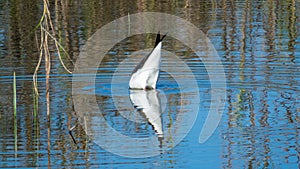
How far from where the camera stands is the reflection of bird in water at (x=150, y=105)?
25.1 ft

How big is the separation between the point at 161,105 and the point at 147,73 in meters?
0.80

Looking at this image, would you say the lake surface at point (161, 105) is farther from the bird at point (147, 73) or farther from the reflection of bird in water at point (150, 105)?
the bird at point (147, 73)

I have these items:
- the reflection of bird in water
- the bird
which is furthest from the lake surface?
the bird

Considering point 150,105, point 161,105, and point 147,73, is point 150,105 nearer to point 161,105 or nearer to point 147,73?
point 161,105

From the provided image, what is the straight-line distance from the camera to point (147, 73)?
30.4 feet

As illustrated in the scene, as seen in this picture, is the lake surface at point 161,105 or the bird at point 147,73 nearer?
the lake surface at point 161,105

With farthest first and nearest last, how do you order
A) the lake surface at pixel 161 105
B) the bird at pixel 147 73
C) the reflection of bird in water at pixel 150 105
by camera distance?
the bird at pixel 147 73, the reflection of bird in water at pixel 150 105, the lake surface at pixel 161 105

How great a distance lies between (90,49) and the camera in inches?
489

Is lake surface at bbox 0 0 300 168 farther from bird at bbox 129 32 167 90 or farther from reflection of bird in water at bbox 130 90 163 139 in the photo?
bird at bbox 129 32 167 90

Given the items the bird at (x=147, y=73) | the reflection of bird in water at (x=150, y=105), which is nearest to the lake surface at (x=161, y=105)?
the reflection of bird in water at (x=150, y=105)

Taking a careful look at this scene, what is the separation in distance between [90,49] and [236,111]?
4823mm

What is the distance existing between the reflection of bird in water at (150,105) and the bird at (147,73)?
0.28ft

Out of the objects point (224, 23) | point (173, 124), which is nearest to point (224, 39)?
point (224, 23)

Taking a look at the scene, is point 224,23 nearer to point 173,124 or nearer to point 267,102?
point 267,102
